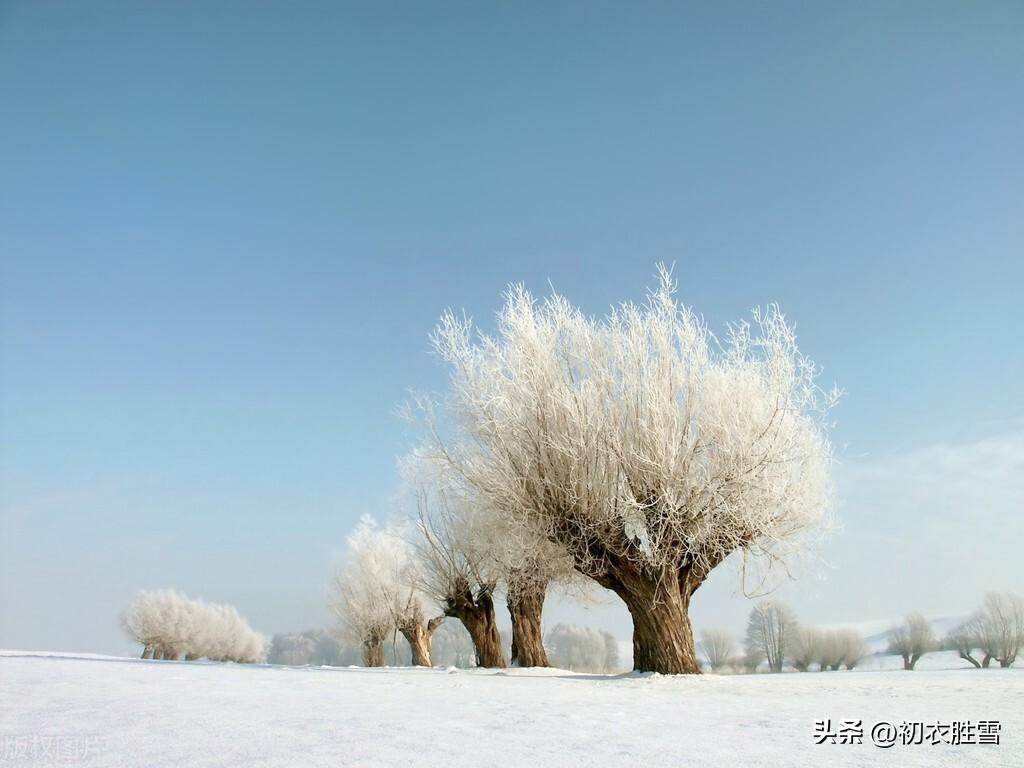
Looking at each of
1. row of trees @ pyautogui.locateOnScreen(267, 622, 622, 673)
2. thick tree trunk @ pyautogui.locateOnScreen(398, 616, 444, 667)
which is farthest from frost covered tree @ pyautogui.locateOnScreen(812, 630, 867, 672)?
thick tree trunk @ pyautogui.locateOnScreen(398, 616, 444, 667)

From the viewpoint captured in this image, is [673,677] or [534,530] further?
[534,530]

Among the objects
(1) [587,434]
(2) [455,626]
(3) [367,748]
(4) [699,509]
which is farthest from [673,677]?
(2) [455,626]

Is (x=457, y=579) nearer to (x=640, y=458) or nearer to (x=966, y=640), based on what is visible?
(x=640, y=458)

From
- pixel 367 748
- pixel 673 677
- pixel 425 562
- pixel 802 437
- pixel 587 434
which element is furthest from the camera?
pixel 425 562

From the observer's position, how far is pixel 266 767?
3723 mm

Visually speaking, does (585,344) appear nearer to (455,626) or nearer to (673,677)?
(673,677)

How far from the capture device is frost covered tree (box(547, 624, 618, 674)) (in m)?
83.6

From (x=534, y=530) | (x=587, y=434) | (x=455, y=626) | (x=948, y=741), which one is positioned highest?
(x=587, y=434)

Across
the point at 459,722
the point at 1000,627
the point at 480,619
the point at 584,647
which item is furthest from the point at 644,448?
the point at 584,647

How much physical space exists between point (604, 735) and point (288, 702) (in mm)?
3261

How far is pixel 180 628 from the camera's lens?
70.6m

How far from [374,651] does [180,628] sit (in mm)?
42799

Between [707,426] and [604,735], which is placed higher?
[707,426]

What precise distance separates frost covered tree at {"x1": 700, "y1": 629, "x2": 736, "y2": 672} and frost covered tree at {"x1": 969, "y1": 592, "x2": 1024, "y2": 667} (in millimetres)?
29884
